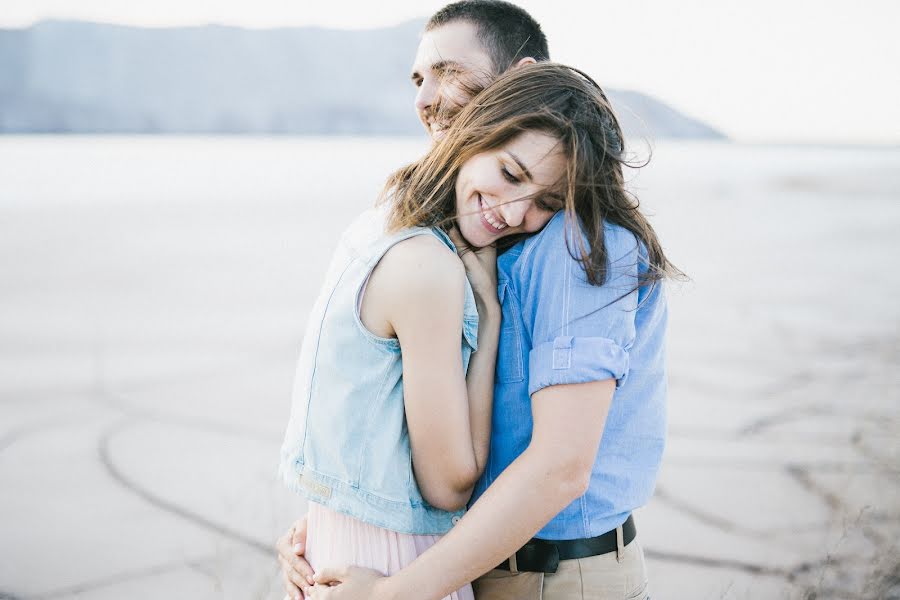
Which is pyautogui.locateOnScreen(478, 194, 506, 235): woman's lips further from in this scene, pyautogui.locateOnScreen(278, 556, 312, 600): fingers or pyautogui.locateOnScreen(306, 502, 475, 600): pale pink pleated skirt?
pyautogui.locateOnScreen(278, 556, 312, 600): fingers

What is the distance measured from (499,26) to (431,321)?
1.04m

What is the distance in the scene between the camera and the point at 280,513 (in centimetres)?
327

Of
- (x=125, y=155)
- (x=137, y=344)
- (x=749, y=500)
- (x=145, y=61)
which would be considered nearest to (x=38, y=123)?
(x=145, y=61)

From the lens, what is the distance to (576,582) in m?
1.34

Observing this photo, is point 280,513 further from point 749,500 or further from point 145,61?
point 145,61

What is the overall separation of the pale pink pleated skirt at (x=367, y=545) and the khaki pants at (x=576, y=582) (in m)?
0.11

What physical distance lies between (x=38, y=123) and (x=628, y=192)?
55.3 metres

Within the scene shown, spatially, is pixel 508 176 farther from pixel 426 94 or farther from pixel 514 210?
pixel 426 94

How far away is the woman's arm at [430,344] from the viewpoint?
1180 mm

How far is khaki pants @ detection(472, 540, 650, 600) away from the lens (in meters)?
1.34

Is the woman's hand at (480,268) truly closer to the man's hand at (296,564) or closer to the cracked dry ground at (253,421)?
the cracked dry ground at (253,421)

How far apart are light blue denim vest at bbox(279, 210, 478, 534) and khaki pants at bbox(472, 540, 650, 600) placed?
0.17 meters

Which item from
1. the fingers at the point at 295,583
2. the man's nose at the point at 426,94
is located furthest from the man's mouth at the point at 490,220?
the fingers at the point at 295,583

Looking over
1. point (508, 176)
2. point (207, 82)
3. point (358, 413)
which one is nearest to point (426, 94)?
point (508, 176)
